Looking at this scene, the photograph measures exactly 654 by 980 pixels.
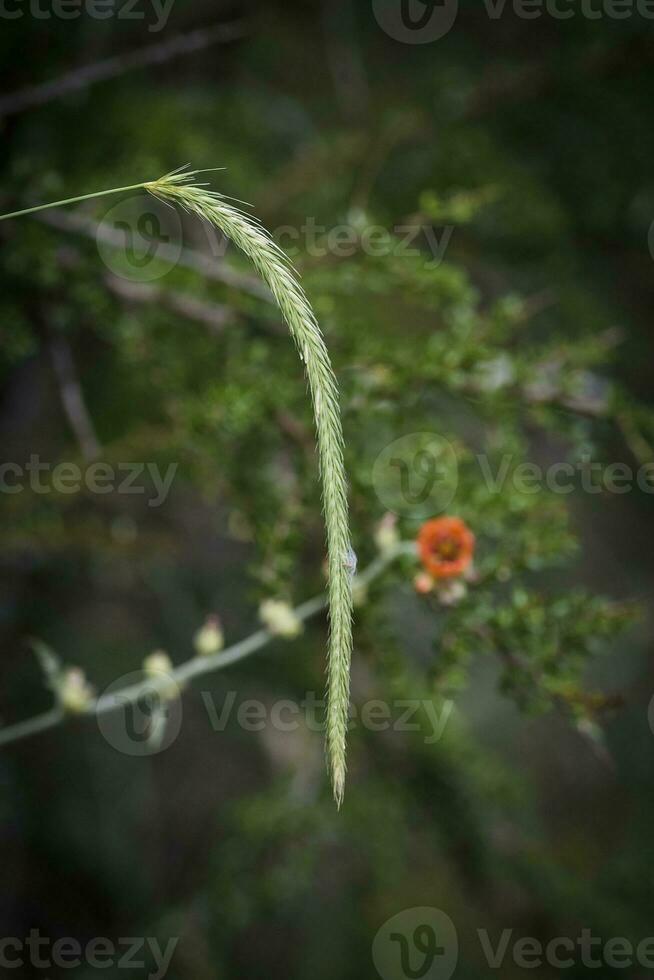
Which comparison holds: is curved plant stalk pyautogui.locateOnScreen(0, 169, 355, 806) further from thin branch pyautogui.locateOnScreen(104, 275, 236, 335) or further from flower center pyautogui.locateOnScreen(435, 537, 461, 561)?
thin branch pyautogui.locateOnScreen(104, 275, 236, 335)

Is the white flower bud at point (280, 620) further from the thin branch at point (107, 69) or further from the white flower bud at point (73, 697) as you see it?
the thin branch at point (107, 69)

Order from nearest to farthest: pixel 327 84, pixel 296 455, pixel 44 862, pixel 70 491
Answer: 1. pixel 296 455
2. pixel 70 491
3. pixel 44 862
4. pixel 327 84

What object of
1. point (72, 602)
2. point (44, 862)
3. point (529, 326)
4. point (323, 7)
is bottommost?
point (44, 862)

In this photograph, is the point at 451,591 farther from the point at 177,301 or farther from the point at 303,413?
the point at 177,301

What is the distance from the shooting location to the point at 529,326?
164cm

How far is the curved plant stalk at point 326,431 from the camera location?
42 cm

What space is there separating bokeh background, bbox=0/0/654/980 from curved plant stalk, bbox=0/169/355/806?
386 millimetres

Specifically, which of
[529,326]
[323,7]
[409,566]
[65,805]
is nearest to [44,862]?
[65,805]

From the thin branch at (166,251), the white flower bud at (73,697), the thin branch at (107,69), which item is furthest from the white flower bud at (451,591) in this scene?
the thin branch at (107,69)

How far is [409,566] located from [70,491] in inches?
23.6

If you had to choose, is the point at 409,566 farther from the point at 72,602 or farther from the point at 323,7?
the point at 323,7

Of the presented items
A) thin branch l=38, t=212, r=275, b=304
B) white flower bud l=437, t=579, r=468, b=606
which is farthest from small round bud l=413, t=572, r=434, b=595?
thin branch l=38, t=212, r=275, b=304

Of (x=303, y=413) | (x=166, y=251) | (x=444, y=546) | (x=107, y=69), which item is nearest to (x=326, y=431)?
(x=444, y=546)

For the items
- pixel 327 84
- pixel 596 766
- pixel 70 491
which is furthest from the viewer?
pixel 596 766
